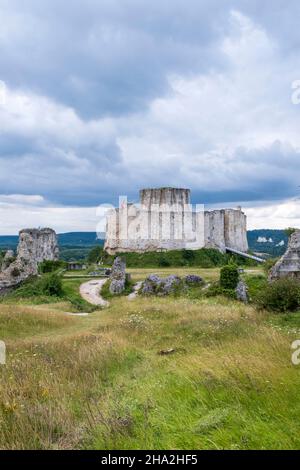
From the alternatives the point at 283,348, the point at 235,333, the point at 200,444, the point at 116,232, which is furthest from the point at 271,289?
the point at 116,232

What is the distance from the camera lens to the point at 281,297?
16.7 meters

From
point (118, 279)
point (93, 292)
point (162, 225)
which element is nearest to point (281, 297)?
point (118, 279)

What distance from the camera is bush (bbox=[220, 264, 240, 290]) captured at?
85.2 feet

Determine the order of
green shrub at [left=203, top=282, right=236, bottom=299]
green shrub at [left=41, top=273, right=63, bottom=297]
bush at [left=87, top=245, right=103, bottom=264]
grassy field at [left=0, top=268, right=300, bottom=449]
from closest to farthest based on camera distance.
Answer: grassy field at [left=0, top=268, right=300, bottom=449] → green shrub at [left=203, top=282, right=236, bottom=299] → green shrub at [left=41, top=273, right=63, bottom=297] → bush at [left=87, top=245, right=103, bottom=264]

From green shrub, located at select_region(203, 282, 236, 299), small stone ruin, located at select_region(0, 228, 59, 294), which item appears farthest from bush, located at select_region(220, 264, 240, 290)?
small stone ruin, located at select_region(0, 228, 59, 294)

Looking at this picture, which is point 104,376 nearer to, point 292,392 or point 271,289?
point 292,392

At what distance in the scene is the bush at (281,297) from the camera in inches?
644

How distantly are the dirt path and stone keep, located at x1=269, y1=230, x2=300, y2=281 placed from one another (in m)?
10.2

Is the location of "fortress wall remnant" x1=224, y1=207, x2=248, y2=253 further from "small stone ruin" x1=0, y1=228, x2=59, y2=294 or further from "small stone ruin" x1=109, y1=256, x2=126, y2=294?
"small stone ruin" x1=0, y1=228, x2=59, y2=294

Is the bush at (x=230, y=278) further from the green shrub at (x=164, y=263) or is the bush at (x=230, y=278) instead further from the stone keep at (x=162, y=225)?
the stone keep at (x=162, y=225)

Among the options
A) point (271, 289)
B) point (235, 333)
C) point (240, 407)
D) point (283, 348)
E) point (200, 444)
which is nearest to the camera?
point (200, 444)

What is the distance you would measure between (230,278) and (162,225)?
2910 cm
